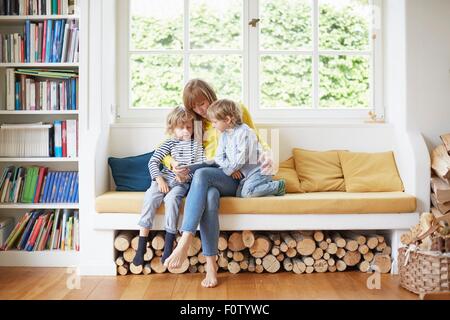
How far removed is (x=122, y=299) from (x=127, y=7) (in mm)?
2166

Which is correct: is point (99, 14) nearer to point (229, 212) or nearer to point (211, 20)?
point (211, 20)

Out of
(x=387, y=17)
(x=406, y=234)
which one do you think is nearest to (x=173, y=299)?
(x=406, y=234)

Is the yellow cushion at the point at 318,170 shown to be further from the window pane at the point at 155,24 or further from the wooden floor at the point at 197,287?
the window pane at the point at 155,24

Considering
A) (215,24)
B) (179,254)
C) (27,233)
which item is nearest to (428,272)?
(179,254)

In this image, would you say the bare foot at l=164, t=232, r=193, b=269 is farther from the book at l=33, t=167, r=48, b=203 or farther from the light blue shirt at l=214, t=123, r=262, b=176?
the book at l=33, t=167, r=48, b=203

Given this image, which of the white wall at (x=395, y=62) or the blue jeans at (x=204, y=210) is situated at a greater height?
the white wall at (x=395, y=62)

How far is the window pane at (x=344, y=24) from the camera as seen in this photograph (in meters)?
3.63

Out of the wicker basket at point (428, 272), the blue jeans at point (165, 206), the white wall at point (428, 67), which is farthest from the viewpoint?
the white wall at point (428, 67)

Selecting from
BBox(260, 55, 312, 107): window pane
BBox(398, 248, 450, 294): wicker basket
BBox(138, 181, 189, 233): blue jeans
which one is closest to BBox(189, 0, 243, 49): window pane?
BBox(260, 55, 312, 107): window pane

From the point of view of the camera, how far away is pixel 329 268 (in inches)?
117

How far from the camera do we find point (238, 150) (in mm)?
2881

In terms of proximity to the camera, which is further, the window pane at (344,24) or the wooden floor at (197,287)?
the window pane at (344,24)

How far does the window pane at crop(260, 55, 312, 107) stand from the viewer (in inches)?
143

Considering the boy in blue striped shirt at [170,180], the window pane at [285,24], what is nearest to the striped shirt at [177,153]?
the boy in blue striped shirt at [170,180]
